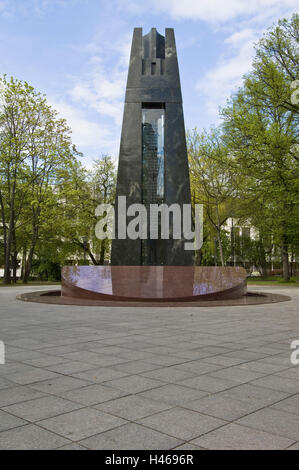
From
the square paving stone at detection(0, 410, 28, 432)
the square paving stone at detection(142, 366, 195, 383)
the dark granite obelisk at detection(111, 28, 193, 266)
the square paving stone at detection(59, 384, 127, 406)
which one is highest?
the dark granite obelisk at detection(111, 28, 193, 266)

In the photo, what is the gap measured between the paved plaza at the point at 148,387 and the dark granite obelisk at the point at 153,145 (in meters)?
7.78

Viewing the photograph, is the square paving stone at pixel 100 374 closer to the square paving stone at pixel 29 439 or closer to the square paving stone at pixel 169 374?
the square paving stone at pixel 169 374

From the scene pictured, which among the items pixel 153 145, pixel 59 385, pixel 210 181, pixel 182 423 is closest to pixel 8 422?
pixel 59 385

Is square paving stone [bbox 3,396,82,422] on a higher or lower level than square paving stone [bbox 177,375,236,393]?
higher

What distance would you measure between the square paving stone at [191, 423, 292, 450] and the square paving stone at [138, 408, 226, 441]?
0.31 ft

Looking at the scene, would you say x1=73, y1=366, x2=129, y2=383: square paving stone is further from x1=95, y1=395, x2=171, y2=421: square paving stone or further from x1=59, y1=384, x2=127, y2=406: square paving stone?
x1=95, y1=395, x2=171, y2=421: square paving stone

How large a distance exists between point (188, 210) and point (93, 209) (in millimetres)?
22273

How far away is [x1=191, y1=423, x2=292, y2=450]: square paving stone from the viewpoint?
116 inches

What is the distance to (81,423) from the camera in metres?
3.34

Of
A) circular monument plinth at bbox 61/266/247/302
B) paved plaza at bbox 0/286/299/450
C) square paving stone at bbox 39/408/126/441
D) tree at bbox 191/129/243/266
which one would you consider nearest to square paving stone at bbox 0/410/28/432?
paved plaza at bbox 0/286/299/450

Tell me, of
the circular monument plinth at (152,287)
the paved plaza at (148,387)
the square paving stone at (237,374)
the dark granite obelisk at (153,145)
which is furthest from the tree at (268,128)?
the square paving stone at (237,374)

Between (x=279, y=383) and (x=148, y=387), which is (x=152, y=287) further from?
(x=148, y=387)

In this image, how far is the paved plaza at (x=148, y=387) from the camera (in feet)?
10.2
